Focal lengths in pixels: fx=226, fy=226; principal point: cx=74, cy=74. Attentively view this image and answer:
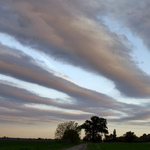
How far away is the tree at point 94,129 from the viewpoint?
154500mm

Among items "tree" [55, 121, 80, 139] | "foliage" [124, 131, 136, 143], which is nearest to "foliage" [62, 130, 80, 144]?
"tree" [55, 121, 80, 139]

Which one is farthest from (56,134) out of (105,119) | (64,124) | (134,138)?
(134,138)

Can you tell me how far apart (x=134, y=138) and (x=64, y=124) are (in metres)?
87.3

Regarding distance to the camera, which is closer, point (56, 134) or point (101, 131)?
point (56, 134)

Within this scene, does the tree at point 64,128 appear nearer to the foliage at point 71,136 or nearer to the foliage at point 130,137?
the foliage at point 71,136

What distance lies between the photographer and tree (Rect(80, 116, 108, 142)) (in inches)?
6083

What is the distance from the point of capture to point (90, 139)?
154750 mm

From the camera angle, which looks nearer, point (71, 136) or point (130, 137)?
point (71, 136)

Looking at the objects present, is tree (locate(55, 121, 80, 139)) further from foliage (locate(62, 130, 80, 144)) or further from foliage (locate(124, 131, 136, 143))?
foliage (locate(124, 131, 136, 143))

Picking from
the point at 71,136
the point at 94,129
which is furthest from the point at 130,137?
the point at 71,136

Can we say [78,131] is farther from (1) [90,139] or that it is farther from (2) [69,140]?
(1) [90,139]

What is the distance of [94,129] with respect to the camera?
6147 inches

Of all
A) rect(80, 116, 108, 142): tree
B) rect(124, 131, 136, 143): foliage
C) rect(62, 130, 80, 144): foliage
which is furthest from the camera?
rect(124, 131, 136, 143): foliage

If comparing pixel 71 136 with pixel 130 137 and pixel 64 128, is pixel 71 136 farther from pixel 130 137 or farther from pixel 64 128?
pixel 130 137
